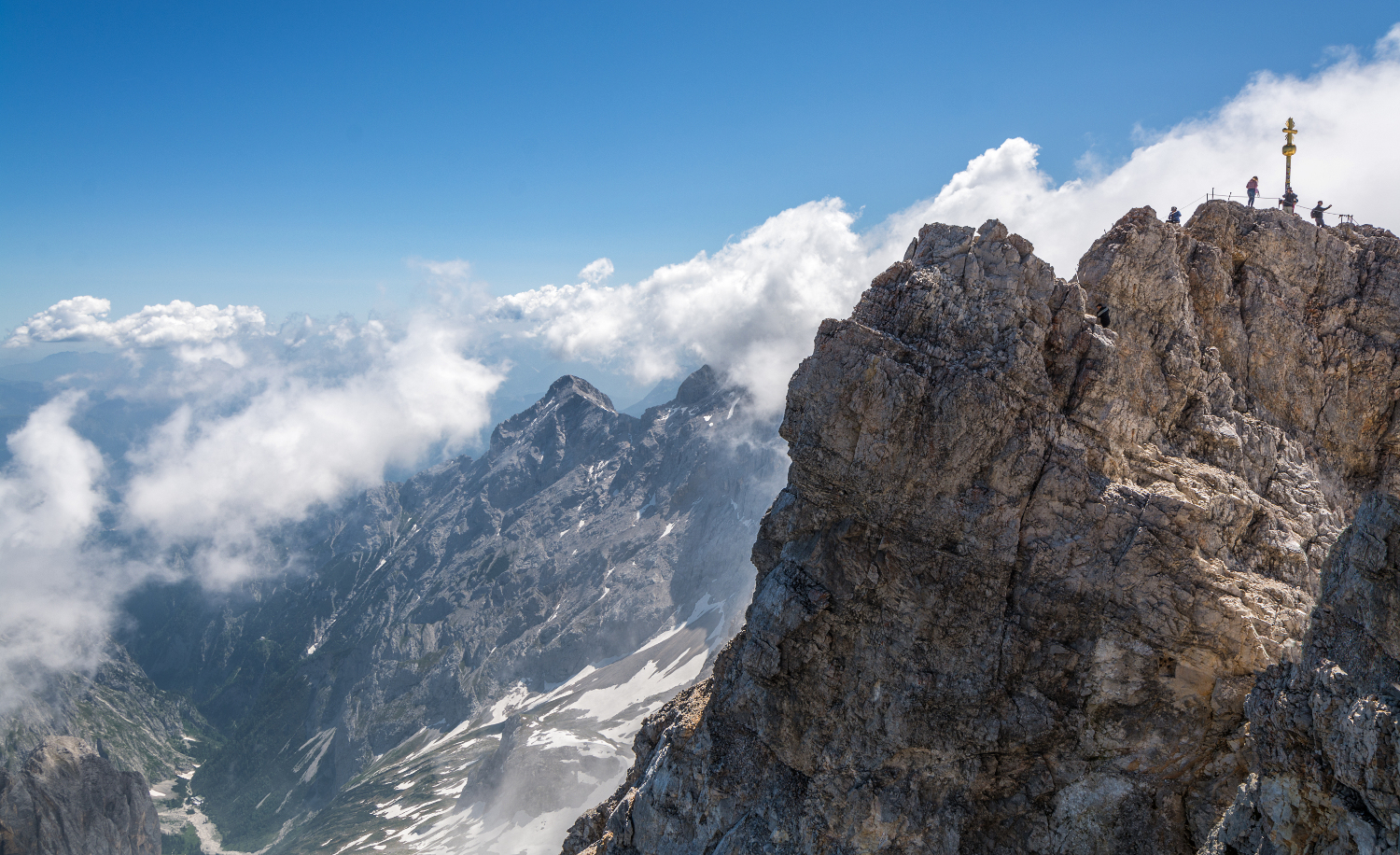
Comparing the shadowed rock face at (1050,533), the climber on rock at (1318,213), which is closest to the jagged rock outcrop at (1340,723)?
the shadowed rock face at (1050,533)

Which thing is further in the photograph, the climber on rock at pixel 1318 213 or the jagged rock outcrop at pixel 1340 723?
the climber on rock at pixel 1318 213

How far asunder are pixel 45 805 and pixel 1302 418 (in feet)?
961

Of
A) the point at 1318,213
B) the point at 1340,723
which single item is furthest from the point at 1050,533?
the point at 1318,213

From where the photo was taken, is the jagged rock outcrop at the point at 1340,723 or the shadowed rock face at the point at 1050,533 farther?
the shadowed rock face at the point at 1050,533

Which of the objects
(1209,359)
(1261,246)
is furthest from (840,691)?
(1261,246)

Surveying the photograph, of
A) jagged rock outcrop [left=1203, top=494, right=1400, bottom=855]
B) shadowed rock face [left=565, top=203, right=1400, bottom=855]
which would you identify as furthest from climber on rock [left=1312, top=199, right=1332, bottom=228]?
jagged rock outcrop [left=1203, top=494, right=1400, bottom=855]

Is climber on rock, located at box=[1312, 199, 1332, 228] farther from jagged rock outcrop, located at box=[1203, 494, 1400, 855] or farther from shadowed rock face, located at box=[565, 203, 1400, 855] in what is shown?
jagged rock outcrop, located at box=[1203, 494, 1400, 855]

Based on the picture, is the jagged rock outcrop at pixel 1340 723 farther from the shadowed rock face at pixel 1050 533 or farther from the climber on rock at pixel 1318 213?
the climber on rock at pixel 1318 213

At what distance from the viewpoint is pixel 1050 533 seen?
30531 mm

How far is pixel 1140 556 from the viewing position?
2864 centimetres

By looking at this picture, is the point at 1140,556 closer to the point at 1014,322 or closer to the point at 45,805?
the point at 1014,322

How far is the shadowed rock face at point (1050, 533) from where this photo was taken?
27719 mm

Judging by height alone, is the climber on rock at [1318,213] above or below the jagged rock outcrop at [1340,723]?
above

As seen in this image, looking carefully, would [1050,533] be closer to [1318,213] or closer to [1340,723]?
[1340,723]
